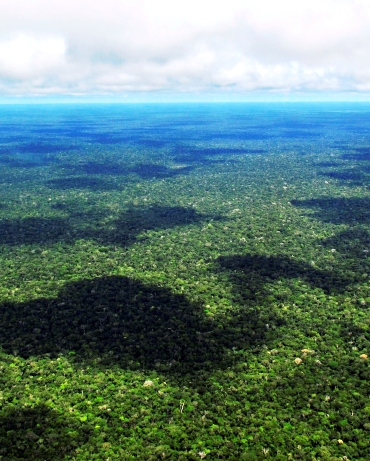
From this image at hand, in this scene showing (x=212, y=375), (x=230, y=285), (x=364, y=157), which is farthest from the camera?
(x=364, y=157)

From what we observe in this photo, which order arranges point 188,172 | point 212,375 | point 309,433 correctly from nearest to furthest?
point 309,433 < point 212,375 < point 188,172

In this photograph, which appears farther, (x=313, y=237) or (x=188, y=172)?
(x=188, y=172)

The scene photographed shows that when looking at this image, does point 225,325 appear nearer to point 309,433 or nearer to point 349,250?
point 309,433

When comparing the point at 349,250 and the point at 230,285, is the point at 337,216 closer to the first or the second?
the point at 349,250

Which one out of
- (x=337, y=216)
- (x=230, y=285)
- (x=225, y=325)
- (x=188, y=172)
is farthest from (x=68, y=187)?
(x=225, y=325)

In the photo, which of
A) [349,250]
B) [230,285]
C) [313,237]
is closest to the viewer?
[230,285]

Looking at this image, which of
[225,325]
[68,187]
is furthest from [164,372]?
[68,187]
